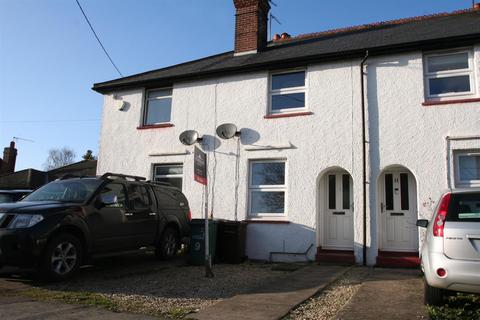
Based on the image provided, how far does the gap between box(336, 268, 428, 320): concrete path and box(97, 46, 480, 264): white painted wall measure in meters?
2.13

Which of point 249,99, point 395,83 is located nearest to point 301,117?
point 249,99

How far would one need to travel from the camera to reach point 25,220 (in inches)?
269

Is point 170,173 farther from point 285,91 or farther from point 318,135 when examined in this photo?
point 318,135

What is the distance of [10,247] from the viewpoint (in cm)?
664

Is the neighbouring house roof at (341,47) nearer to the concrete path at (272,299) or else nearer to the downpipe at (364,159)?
the downpipe at (364,159)

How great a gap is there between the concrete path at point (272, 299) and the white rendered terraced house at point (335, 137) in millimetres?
2414

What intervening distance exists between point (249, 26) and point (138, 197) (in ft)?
23.8

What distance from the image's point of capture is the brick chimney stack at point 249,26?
1367 cm

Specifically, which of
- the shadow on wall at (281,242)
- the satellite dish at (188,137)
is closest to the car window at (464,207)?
the shadow on wall at (281,242)

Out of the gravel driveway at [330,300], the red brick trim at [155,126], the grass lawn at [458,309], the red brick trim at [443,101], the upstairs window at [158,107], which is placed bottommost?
the gravel driveway at [330,300]

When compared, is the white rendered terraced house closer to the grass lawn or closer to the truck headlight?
the grass lawn

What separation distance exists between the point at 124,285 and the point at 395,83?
7.64m

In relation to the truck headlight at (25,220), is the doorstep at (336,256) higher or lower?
lower

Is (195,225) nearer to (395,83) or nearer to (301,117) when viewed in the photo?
(301,117)
